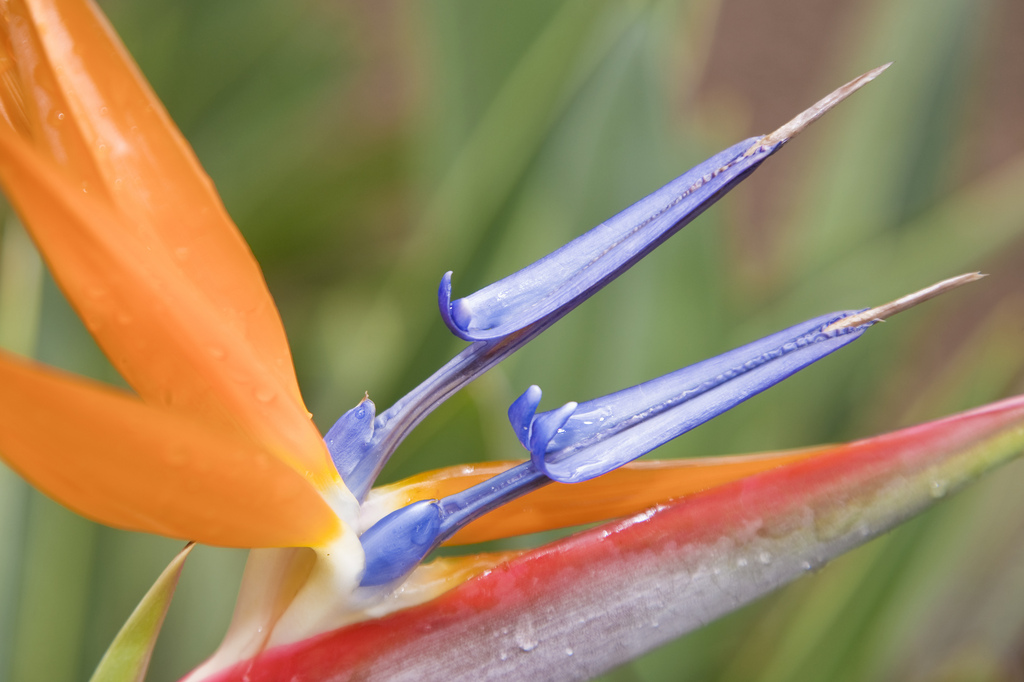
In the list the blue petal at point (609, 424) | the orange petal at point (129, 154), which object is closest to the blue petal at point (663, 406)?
the blue petal at point (609, 424)

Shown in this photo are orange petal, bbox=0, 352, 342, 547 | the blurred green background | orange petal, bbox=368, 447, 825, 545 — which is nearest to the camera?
orange petal, bbox=0, 352, 342, 547

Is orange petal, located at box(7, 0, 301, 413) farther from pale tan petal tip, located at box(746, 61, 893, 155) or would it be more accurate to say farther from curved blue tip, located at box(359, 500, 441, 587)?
pale tan petal tip, located at box(746, 61, 893, 155)

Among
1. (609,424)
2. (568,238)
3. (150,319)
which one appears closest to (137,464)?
(150,319)

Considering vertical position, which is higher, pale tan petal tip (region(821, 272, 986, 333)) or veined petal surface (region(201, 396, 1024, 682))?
pale tan petal tip (region(821, 272, 986, 333))

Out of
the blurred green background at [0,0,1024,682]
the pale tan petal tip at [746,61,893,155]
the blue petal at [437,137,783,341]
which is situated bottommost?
the blurred green background at [0,0,1024,682]

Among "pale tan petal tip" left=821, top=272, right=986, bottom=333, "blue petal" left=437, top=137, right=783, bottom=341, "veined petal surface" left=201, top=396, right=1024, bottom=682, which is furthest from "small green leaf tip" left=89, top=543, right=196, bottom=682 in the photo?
"pale tan petal tip" left=821, top=272, right=986, bottom=333

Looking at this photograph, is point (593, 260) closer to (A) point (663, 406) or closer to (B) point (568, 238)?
(A) point (663, 406)
